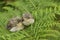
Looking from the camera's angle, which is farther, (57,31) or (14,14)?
(14,14)

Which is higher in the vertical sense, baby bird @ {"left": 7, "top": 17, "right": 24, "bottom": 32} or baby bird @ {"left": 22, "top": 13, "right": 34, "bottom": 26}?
baby bird @ {"left": 22, "top": 13, "right": 34, "bottom": 26}

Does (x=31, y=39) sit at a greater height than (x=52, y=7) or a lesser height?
lesser

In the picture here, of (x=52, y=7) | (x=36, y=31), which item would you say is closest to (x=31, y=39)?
(x=36, y=31)

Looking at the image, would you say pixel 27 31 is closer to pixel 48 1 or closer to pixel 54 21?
pixel 54 21

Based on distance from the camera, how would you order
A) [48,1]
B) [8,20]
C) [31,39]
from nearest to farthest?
[31,39]
[8,20]
[48,1]
